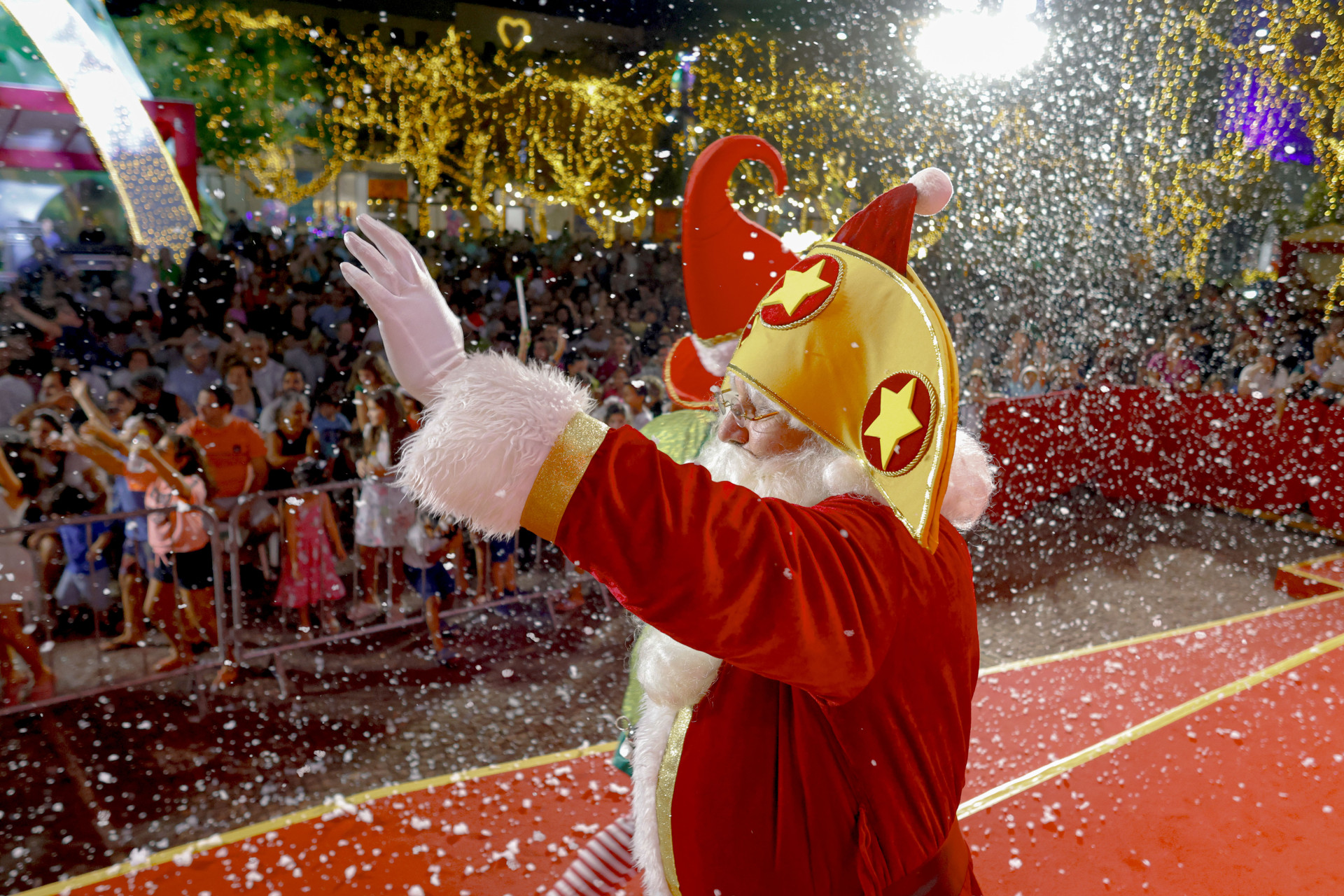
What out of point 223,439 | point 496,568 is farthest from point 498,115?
point 496,568

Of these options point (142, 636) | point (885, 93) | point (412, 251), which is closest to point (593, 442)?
point (412, 251)

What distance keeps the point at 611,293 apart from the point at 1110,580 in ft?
24.7

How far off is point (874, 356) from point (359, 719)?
3.66 meters

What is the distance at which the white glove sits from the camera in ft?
3.54

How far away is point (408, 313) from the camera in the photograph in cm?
109

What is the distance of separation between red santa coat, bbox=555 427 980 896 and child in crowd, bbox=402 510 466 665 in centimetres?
347

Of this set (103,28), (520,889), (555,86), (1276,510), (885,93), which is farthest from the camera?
(555,86)

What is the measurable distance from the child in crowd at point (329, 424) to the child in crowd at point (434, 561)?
3.51ft

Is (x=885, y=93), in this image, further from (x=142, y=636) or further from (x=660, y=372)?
(x=142, y=636)

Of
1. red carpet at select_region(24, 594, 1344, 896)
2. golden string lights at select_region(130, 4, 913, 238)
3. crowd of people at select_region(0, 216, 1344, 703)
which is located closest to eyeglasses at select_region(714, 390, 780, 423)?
red carpet at select_region(24, 594, 1344, 896)

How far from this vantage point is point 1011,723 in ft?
10.3

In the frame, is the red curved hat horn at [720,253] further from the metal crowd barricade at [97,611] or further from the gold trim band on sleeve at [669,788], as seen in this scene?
the metal crowd barricade at [97,611]

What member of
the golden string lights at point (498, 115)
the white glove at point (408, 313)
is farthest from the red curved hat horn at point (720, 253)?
the golden string lights at point (498, 115)

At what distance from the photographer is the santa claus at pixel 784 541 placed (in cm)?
97
